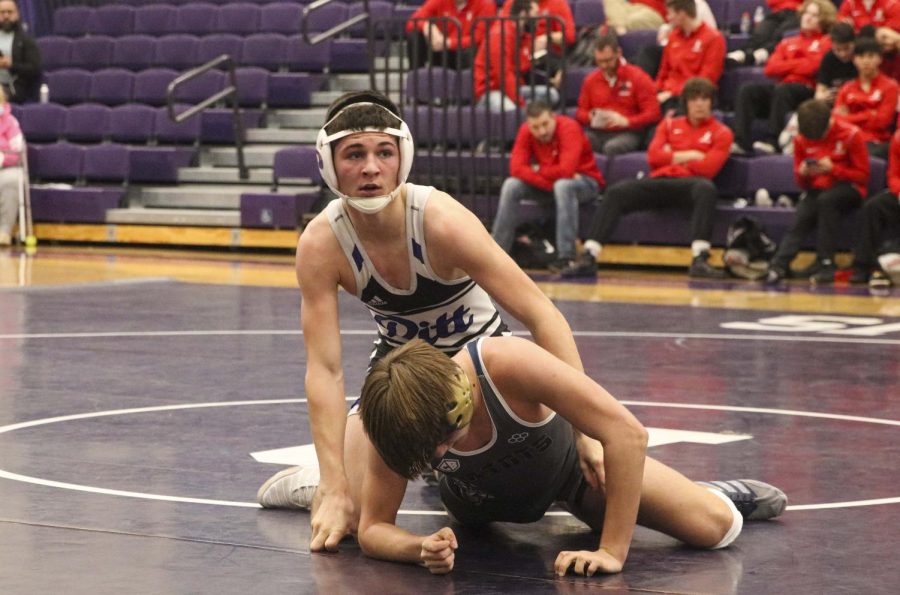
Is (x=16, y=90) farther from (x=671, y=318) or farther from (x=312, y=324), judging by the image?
(x=312, y=324)

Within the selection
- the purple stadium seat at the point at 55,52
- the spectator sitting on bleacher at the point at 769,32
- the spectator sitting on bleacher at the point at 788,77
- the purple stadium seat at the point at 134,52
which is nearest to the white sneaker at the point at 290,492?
the spectator sitting on bleacher at the point at 788,77

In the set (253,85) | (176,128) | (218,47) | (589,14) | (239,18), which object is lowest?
(176,128)

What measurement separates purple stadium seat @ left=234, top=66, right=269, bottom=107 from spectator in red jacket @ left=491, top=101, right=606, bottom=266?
13.4 ft

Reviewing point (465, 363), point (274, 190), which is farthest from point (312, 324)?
point (274, 190)

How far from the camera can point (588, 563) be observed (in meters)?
3.06

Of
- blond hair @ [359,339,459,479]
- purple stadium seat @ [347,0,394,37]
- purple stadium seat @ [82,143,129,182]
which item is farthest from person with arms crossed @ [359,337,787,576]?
purple stadium seat @ [82,143,129,182]

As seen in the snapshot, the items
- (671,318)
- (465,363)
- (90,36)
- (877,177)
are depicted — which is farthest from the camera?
(90,36)

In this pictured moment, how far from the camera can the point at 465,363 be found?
10.3ft

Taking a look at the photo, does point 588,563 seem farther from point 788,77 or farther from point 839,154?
point 788,77

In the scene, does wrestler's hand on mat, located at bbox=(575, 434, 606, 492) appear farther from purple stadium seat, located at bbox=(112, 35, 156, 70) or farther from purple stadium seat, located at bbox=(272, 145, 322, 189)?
purple stadium seat, located at bbox=(112, 35, 156, 70)

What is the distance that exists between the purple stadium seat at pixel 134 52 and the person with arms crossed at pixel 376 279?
1256 cm

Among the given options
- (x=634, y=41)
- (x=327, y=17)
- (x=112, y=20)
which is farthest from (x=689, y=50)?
(x=112, y=20)

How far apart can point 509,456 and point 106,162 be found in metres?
11.8

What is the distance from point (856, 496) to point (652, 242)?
24.4ft
